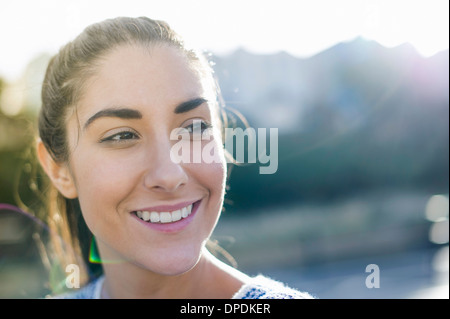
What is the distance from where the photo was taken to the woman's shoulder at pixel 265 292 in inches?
67.9

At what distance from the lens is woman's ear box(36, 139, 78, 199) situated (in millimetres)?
1877

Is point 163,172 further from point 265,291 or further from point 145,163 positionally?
point 265,291

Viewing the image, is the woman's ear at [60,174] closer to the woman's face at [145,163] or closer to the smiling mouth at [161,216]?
the woman's face at [145,163]

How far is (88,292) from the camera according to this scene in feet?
7.16

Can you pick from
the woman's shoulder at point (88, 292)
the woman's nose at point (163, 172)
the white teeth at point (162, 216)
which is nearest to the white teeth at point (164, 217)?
the white teeth at point (162, 216)

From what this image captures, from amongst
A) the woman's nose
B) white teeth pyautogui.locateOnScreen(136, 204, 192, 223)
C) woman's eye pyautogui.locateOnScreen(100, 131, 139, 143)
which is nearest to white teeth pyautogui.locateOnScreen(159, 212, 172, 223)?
white teeth pyautogui.locateOnScreen(136, 204, 192, 223)

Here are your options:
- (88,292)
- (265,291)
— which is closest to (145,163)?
(265,291)

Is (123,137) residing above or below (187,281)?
above

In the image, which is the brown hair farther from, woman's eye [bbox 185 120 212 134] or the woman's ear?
woman's eye [bbox 185 120 212 134]

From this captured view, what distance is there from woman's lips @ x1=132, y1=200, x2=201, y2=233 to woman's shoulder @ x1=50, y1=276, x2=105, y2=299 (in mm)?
747

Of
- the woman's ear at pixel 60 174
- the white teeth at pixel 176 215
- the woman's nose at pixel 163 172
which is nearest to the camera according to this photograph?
the woman's nose at pixel 163 172

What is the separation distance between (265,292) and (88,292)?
0.95 metres

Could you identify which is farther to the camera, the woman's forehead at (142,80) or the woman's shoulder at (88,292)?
the woman's shoulder at (88,292)

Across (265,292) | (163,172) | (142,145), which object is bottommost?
(265,292)
